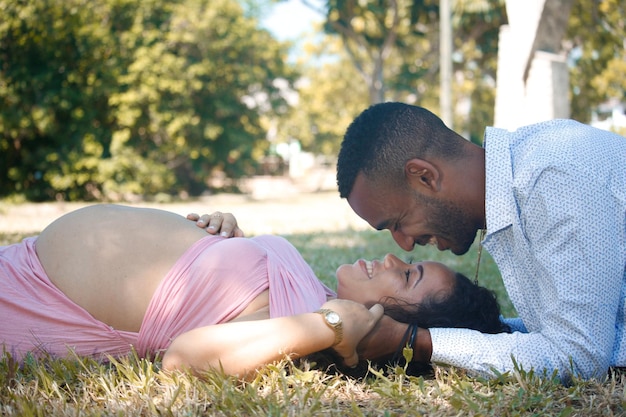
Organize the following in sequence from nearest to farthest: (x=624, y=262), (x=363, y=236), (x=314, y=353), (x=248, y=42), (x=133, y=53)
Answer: (x=624, y=262), (x=314, y=353), (x=363, y=236), (x=133, y=53), (x=248, y=42)

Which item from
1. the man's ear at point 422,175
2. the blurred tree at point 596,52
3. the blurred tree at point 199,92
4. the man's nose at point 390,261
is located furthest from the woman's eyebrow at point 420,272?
the blurred tree at point 596,52

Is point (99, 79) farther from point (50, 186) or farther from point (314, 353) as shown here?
point (314, 353)

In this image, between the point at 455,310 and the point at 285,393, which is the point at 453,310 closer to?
the point at 455,310

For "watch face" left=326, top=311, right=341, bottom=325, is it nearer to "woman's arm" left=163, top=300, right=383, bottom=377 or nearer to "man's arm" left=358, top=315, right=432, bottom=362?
"woman's arm" left=163, top=300, right=383, bottom=377

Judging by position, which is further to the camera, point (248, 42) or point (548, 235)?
point (248, 42)

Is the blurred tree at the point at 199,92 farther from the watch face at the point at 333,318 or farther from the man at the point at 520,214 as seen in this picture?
the watch face at the point at 333,318

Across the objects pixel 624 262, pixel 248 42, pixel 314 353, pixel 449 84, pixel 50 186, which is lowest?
pixel 50 186

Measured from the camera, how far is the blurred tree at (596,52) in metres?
21.5

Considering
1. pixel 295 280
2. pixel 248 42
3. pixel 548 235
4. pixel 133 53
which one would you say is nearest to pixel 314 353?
pixel 295 280

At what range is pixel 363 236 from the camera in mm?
8258

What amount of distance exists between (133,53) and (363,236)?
38.8 feet

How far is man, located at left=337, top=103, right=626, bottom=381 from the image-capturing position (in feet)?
8.15

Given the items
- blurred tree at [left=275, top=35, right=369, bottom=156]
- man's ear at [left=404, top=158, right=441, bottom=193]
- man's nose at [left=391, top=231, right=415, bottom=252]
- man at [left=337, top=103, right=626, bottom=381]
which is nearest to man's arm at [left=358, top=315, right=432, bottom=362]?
man at [left=337, top=103, right=626, bottom=381]

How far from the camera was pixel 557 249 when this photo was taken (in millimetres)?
2506
